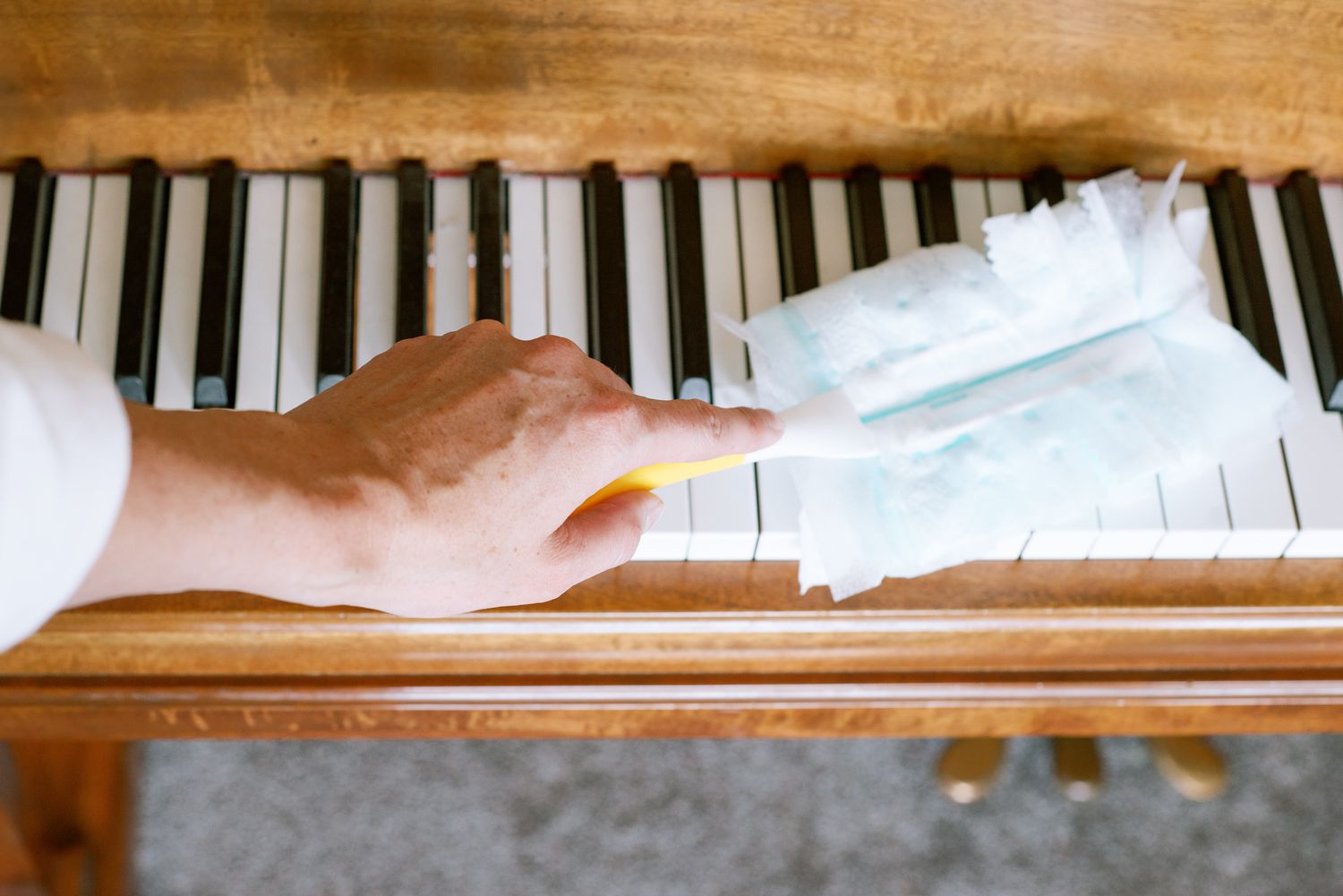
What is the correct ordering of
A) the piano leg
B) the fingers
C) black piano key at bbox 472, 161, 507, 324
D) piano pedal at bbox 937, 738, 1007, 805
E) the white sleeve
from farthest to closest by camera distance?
piano pedal at bbox 937, 738, 1007, 805 → the piano leg → black piano key at bbox 472, 161, 507, 324 → the fingers → the white sleeve

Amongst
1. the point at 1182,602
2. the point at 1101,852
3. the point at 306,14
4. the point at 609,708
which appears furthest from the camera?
the point at 1101,852

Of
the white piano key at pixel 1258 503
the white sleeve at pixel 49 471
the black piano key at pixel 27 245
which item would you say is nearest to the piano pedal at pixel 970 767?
the white piano key at pixel 1258 503

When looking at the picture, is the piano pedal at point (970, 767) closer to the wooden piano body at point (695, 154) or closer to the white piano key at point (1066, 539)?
the wooden piano body at point (695, 154)

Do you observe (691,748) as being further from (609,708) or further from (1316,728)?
(1316,728)

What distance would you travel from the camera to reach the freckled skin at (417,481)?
75 cm

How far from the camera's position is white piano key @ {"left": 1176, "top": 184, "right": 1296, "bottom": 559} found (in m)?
1.18

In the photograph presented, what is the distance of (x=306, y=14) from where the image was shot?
1.08 m

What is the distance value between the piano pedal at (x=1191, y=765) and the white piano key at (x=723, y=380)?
1.17 meters

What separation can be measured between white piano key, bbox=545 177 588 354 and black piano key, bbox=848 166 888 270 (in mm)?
274

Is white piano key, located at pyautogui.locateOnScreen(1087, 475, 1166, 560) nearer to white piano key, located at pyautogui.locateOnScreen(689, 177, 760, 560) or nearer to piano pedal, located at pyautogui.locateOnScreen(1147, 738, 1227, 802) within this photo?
white piano key, located at pyautogui.locateOnScreen(689, 177, 760, 560)

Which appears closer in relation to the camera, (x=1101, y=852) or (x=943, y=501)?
(x=943, y=501)

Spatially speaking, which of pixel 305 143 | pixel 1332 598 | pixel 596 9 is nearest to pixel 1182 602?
pixel 1332 598

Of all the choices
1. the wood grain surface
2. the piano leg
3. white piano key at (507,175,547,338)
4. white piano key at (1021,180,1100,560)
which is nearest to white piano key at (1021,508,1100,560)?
white piano key at (1021,180,1100,560)

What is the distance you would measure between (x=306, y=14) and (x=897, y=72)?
52cm
